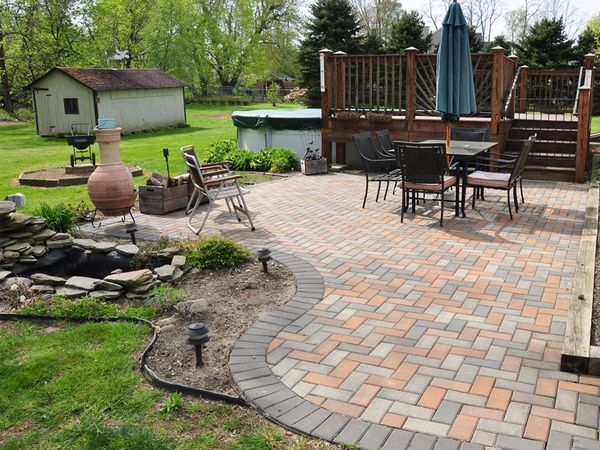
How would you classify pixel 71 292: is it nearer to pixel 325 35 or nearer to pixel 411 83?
pixel 411 83

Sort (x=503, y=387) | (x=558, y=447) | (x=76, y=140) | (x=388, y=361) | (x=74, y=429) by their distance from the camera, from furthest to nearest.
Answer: (x=76, y=140), (x=388, y=361), (x=503, y=387), (x=74, y=429), (x=558, y=447)

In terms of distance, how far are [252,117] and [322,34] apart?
46.7ft

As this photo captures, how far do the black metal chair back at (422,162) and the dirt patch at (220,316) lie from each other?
7.23ft

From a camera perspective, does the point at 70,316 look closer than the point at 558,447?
No

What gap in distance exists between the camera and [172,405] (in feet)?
9.22

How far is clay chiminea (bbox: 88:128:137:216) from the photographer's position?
20.8 ft

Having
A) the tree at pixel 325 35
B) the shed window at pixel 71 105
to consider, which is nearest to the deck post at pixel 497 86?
the tree at pixel 325 35

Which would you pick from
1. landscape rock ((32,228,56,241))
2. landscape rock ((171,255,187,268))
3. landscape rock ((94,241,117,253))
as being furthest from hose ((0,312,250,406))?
landscape rock ((32,228,56,241))

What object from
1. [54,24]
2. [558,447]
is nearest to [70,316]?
[558,447]

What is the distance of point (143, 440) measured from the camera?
251cm

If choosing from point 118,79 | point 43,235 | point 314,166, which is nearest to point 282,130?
point 314,166

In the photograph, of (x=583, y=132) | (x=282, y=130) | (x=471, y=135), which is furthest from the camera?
(x=282, y=130)

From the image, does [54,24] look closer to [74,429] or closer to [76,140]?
[76,140]

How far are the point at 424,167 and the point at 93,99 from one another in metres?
17.0
